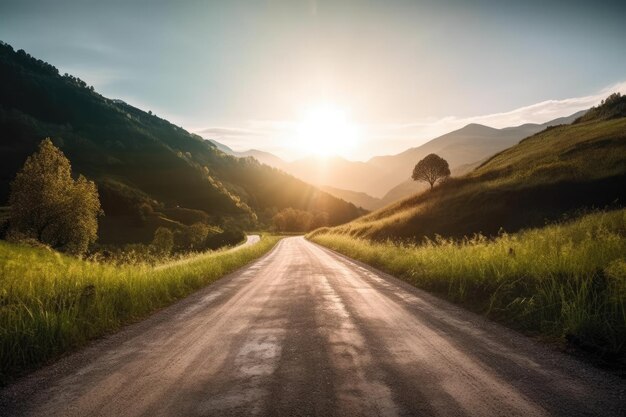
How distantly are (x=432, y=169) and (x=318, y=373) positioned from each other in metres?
58.8

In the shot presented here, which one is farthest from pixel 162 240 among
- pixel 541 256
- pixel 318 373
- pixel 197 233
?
pixel 318 373

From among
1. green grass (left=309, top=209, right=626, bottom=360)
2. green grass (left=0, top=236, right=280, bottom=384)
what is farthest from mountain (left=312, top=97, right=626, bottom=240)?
green grass (left=0, top=236, right=280, bottom=384)

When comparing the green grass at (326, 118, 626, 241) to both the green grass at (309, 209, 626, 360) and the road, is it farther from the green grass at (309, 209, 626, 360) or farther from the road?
the road

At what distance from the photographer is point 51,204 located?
4791cm

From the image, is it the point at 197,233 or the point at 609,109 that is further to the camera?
the point at 197,233

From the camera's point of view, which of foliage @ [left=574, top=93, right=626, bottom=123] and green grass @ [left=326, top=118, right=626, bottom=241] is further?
foliage @ [left=574, top=93, right=626, bottom=123]

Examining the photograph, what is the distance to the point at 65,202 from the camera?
161ft

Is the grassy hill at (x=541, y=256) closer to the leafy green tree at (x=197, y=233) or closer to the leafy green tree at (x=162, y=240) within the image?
the leafy green tree at (x=162, y=240)

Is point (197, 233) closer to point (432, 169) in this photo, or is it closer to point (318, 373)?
point (432, 169)

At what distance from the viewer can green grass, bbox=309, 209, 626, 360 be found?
5.65 m

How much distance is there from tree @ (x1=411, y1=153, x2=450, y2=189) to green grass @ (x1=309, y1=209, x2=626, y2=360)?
46.3 metres

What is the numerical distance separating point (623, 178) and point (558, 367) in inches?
1497

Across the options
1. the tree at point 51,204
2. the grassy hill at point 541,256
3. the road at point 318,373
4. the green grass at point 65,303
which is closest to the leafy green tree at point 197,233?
the tree at point 51,204

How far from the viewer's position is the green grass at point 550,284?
222 inches
